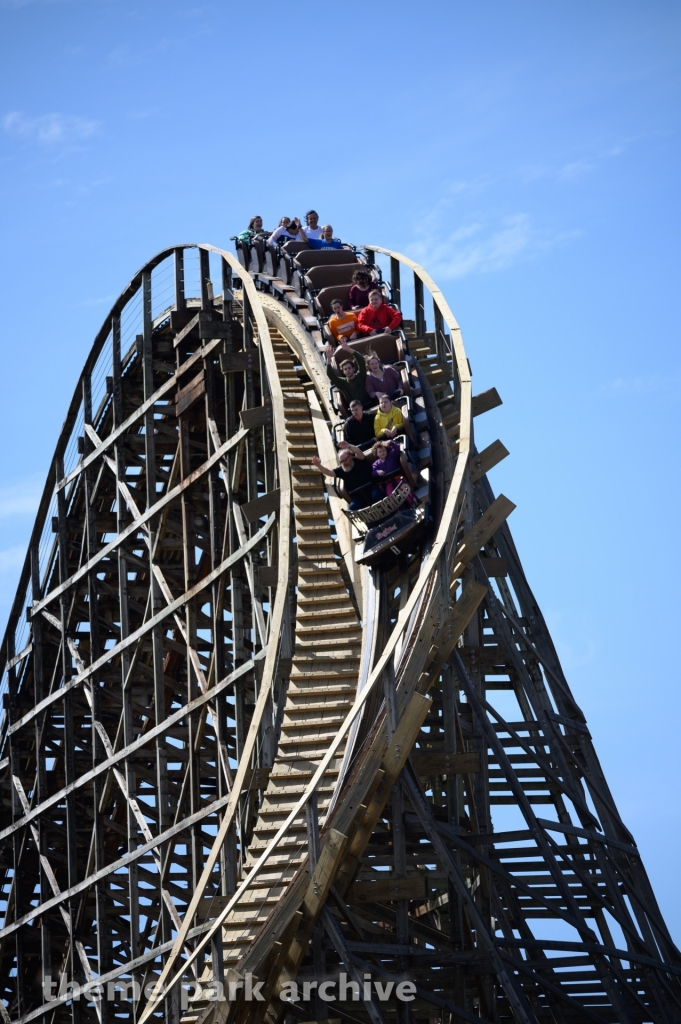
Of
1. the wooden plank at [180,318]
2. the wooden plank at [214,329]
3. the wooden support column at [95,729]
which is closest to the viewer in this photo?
the wooden support column at [95,729]

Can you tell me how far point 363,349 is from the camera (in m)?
15.2

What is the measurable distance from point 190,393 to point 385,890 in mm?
7569

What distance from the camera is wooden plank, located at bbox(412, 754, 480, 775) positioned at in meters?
12.6

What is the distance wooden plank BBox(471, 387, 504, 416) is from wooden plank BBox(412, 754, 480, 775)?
13.0 feet

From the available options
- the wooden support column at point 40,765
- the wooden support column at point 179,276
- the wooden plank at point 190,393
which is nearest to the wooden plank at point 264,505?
the wooden plank at point 190,393

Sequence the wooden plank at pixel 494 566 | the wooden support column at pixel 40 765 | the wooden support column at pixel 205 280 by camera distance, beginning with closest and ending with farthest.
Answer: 1. the wooden plank at pixel 494 566
2. the wooden support column at pixel 40 765
3. the wooden support column at pixel 205 280

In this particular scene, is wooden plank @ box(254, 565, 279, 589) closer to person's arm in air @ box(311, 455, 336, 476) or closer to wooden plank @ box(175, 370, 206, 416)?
person's arm in air @ box(311, 455, 336, 476)

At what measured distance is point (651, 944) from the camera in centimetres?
1318

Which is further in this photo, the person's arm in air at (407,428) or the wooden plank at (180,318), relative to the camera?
the wooden plank at (180,318)

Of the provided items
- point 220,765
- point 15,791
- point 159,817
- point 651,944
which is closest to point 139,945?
point 159,817

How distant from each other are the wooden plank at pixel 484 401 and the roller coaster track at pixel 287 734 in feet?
0.09

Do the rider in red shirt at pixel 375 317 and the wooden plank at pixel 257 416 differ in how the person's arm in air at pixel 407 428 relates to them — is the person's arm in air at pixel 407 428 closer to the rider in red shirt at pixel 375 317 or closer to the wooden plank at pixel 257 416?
the wooden plank at pixel 257 416

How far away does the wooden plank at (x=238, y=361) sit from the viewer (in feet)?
53.6

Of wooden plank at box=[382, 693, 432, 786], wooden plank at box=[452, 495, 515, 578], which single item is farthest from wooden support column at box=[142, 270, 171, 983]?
wooden plank at box=[382, 693, 432, 786]
